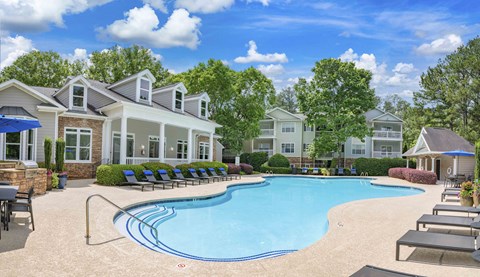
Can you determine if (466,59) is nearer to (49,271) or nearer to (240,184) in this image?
(240,184)

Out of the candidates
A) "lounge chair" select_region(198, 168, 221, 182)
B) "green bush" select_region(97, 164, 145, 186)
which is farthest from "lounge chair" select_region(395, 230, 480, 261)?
"lounge chair" select_region(198, 168, 221, 182)

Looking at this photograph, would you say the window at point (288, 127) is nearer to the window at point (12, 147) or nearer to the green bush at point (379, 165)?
the green bush at point (379, 165)

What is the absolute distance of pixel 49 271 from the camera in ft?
18.4

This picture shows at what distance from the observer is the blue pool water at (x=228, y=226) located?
9227 millimetres

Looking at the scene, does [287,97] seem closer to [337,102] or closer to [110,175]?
[337,102]

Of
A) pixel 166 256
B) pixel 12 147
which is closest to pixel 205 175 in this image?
pixel 12 147

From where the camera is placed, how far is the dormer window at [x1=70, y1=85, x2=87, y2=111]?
2205 cm

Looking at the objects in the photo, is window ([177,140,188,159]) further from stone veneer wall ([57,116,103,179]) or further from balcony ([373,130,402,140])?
balcony ([373,130,402,140])

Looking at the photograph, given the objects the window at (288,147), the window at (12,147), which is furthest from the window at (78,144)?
Answer: the window at (288,147)

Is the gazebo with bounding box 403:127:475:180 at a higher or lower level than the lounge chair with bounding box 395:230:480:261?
higher

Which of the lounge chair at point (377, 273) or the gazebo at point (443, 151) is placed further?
the gazebo at point (443, 151)

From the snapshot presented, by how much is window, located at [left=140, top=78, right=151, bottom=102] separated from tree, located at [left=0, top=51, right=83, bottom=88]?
23132 mm

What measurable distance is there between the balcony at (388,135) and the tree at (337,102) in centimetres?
407

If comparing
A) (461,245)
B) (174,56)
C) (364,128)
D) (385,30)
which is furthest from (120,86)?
(364,128)
